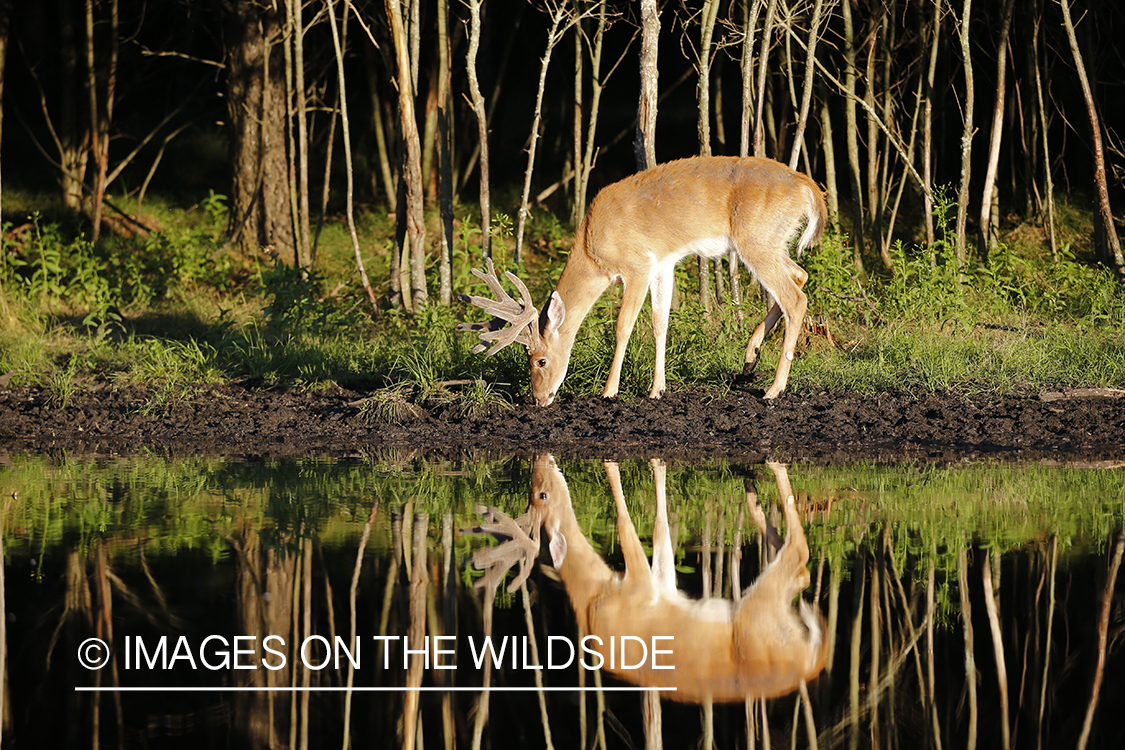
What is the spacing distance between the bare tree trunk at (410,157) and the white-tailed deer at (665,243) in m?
2.27

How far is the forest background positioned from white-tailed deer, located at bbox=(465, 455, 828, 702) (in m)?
3.64

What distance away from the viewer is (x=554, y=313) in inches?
359

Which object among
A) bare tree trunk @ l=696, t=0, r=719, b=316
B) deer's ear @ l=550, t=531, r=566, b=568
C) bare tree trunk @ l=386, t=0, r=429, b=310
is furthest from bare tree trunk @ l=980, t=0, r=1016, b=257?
deer's ear @ l=550, t=531, r=566, b=568

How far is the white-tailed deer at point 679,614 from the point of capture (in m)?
3.85

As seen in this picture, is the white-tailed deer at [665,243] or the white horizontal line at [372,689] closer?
the white horizontal line at [372,689]

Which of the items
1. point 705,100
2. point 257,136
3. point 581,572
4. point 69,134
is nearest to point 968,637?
point 581,572

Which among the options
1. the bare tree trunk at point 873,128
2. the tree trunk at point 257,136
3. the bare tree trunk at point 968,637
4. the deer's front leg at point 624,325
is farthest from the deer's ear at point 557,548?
the tree trunk at point 257,136

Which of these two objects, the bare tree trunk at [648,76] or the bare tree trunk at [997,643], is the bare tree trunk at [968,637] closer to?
the bare tree trunk at [997,643]

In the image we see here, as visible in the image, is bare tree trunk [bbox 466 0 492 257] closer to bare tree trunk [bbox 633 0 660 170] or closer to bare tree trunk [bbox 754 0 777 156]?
bare tree trunk [bbox 633 0 660 170]

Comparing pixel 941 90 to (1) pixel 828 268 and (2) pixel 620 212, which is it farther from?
(2) pixel 620 212

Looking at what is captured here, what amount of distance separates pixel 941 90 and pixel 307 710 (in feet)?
50.5

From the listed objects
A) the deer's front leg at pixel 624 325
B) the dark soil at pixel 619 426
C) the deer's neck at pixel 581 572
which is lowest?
the deer's neck at pixel 581 572

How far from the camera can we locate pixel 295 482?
6715mm

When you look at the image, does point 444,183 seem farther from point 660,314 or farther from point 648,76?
point 660,314
